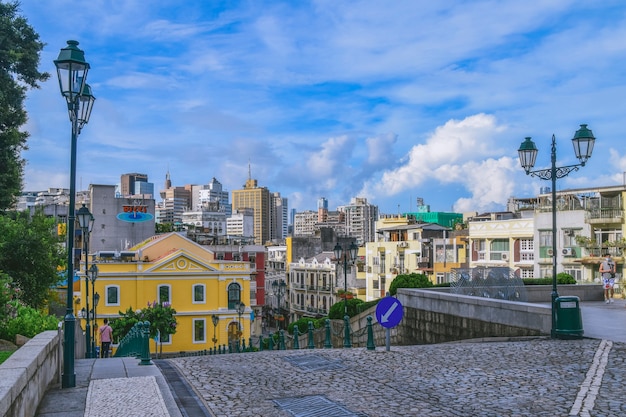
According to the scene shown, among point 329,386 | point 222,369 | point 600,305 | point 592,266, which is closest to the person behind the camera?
point 329,386

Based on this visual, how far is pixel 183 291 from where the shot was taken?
4953cm

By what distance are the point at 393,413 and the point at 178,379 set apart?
4351 mm

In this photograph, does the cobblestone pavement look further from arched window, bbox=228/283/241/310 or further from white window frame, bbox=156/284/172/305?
arched window, bbox=228/283/241/310

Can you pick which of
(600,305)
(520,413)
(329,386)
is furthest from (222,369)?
(600,305)

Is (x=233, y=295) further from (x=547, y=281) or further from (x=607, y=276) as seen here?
(x=607, y=276)

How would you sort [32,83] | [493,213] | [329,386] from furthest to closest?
[493,213], [32,83], [329,386]

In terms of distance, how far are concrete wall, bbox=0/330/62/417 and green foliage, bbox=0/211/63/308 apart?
11093 millimetres

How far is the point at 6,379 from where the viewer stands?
6.56m

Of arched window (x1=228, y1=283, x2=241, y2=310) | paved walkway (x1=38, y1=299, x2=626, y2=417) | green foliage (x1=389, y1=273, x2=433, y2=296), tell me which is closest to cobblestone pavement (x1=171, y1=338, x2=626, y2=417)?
paved walkway (x1=38, y1=299, x2=626, y2=417)

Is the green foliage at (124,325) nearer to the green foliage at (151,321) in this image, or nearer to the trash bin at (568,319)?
the green foliage at (151,321)

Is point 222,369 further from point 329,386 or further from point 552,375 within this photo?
point 552,375

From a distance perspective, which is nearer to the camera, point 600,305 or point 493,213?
point 600,305

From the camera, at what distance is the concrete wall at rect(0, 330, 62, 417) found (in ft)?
20.7

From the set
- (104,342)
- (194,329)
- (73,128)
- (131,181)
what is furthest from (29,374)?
(131,181)
